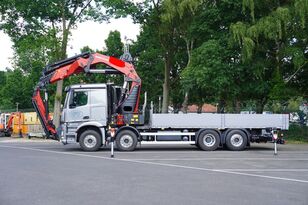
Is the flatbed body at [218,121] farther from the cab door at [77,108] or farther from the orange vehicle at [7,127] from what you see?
the orange vehicle at [7,127]

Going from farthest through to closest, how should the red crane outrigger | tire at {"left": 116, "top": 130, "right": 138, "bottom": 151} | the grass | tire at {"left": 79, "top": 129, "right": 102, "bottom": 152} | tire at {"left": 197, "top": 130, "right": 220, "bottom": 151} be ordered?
the grass → the red crane outrigger → tire at {"left": 197, "top": 130, "right": 220, "bottom": 151} → tire at {"left": 116, "top": 130, "right": 138, "bottom": 151} → tire at {"left": 79, "top": 129, "right": 102, "bottom": 152}

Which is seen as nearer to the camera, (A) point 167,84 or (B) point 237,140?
(B) point 237,140

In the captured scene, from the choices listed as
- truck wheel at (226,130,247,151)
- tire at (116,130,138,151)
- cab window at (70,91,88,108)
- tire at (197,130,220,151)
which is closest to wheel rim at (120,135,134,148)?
tire at (116,130,138,151)

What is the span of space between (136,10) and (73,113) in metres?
18.9

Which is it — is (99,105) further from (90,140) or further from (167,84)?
(167,84)

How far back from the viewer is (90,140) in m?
19.8

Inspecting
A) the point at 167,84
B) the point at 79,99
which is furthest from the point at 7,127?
the point at 79,99

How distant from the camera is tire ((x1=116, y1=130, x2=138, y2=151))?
65.2ft

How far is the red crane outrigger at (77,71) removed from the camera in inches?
828

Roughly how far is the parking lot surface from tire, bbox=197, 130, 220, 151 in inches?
149

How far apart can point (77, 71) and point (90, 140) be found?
3.82 m

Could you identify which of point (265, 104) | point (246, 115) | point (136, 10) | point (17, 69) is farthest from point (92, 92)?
point (17, 69)

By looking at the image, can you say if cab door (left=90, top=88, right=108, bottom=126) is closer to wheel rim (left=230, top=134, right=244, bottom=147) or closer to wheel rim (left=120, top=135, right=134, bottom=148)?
wheel rim (left=120, top=135, right=134, bottom=148)

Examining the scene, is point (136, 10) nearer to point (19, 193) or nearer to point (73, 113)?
point (73, 113)
